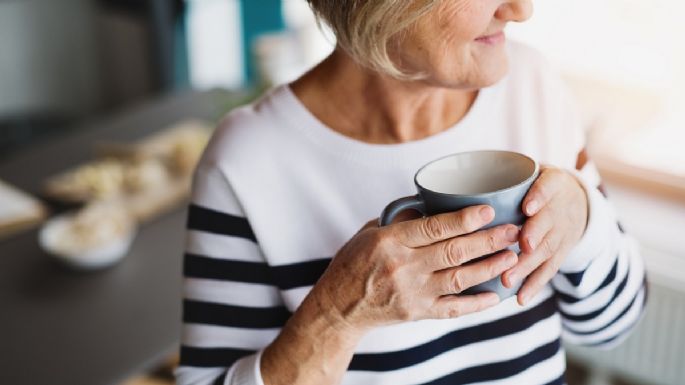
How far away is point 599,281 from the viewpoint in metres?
0.83

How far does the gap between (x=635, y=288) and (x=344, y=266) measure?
439 millimetres

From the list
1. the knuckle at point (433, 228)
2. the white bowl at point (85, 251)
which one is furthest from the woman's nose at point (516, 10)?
the white bowl at point (85, 251)

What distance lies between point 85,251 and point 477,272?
1073 mm

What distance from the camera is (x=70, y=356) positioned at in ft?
4.20

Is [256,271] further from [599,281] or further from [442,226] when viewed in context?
[599,281]

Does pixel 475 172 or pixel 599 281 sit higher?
pixel 475 172

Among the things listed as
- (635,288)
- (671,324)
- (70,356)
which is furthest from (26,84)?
(635,288)

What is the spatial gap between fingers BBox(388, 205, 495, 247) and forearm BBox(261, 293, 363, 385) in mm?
131

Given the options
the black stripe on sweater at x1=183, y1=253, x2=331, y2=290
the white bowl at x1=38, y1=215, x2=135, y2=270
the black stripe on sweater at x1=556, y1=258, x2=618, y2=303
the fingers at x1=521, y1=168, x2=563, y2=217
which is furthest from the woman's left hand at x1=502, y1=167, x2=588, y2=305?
the white bowl at x1=38, y1=215, x2=135, y2=270

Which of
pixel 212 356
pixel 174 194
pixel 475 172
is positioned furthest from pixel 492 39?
pixel 174 194

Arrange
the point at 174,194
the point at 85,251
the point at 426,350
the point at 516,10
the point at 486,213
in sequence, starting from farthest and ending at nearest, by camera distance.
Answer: the point at 174,194 < the point at 85,251 < the point at 426,350 < the point at 516,10 < the point at 486,213

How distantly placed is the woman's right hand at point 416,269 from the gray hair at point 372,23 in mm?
191

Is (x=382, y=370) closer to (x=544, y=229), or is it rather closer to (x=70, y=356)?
(x=544, y=229)

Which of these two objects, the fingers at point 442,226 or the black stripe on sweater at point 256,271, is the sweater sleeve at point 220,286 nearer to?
the black stripe on sweater at point 256,271
